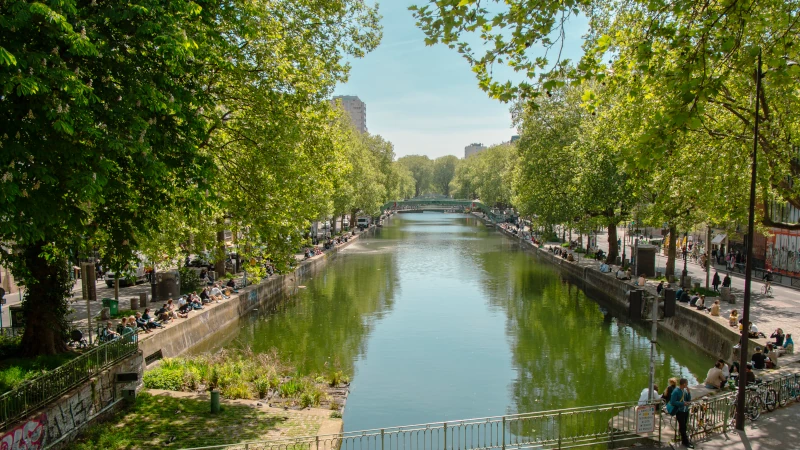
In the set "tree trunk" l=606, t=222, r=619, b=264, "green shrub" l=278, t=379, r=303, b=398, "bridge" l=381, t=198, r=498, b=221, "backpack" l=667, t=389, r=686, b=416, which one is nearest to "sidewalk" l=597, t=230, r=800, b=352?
"tree trunk" l=606, t=222, r=619, b=264

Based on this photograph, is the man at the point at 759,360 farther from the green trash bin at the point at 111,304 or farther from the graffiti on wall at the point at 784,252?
the green trash bin at the point at 111,304

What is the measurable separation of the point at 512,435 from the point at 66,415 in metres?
10.7

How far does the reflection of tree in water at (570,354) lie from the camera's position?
59.6 ft

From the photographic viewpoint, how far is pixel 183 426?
13.2 m

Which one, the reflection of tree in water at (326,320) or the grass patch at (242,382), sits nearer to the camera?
the grass patch at (242,382)

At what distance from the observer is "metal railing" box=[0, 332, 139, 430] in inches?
404

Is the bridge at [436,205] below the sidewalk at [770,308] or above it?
above

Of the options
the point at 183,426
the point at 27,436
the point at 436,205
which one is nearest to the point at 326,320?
the point at 183,426

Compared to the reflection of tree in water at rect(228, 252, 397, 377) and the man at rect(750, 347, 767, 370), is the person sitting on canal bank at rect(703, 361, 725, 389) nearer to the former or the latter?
the man at rect(750, 347, 767, 370)

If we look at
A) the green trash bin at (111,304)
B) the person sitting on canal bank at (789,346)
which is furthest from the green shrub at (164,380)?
the person sitting on canal bank at (789,346)

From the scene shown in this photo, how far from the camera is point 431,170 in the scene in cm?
19875

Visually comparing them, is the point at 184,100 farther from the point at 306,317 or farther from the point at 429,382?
the point at 306,317

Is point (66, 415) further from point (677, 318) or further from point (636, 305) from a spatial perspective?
point (677, 318)

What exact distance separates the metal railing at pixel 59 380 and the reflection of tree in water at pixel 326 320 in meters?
7.12
